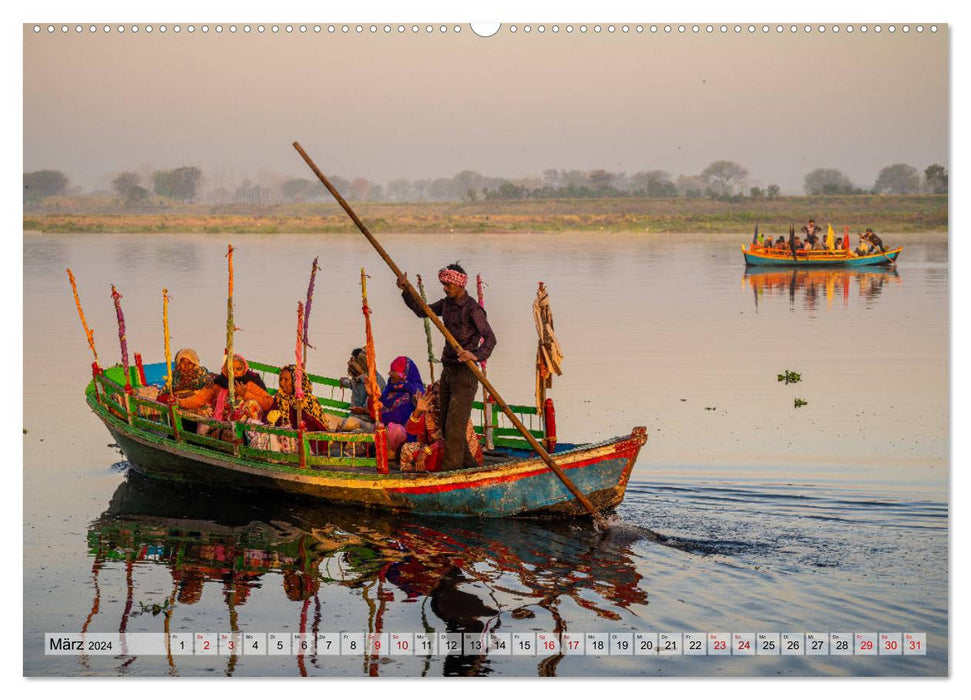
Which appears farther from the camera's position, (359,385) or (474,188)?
(474,188)

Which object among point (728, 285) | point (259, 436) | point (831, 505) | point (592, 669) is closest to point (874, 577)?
point (831, 505)

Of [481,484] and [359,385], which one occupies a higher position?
[359,385]

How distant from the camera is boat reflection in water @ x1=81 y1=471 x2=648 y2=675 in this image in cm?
1040

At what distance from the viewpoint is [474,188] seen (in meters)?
53.5

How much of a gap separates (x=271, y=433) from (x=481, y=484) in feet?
7.54

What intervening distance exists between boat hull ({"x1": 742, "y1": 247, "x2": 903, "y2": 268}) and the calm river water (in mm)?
13994

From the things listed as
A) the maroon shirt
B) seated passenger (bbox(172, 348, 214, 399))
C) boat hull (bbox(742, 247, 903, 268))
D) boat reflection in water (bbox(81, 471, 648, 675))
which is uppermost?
the maroon shirt

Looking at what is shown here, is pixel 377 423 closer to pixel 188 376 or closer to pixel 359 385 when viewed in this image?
pixel 359 385

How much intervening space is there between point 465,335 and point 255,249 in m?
37.8

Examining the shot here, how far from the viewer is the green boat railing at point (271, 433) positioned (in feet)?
44.1

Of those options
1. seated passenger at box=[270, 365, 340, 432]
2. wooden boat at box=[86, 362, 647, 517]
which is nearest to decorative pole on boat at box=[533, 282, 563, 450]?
wooden boat at box=[86, 362, 647, 517]

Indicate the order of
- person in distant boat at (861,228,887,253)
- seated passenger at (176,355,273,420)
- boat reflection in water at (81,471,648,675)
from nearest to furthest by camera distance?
boat reflection in water at (81,471,648,675) → seated passenger at (176,355,273,420) → person in distant boat at (861,228,887,253)

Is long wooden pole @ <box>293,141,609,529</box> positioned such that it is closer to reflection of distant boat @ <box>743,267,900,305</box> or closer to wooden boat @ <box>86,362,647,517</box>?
wooden boat @ <box>86,362,647,517</box>

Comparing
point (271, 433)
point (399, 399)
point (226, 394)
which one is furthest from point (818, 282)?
point (271, 433)
